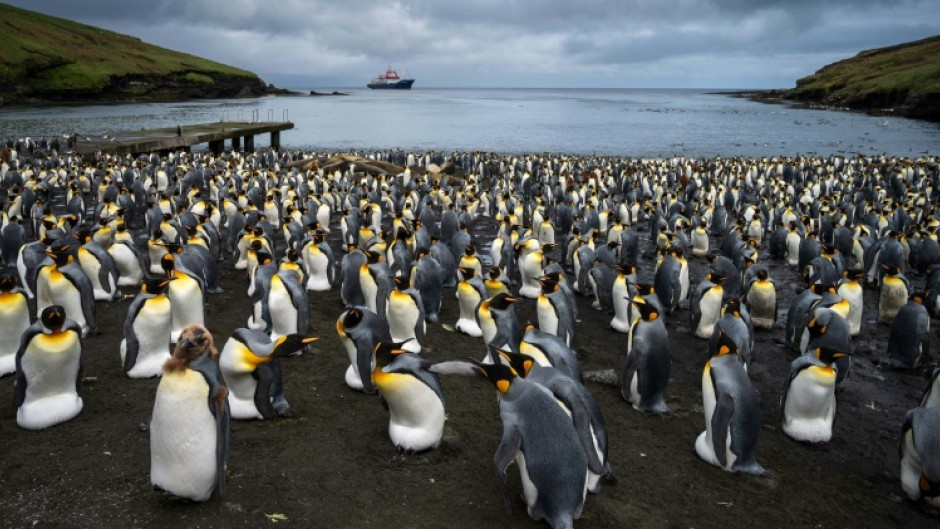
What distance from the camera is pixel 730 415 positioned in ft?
17.3

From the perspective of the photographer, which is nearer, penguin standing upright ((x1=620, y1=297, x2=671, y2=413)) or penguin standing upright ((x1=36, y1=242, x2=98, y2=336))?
penguin standing upright ((x1=620, y1=297, x2=671, y2=413))

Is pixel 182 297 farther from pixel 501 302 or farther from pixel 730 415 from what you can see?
pixel 730 415

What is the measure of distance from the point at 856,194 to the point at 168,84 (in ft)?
345

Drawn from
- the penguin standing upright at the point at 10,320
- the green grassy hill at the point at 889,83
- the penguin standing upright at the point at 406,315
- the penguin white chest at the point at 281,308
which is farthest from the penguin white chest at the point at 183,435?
the green grassy hill at the point at 889,83

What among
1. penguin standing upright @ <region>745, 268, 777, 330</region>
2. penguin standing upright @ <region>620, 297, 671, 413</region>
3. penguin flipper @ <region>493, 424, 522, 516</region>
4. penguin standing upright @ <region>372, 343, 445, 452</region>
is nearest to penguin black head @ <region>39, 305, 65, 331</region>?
penguin standing upright @ <region>372, 343, 445, 452</region>

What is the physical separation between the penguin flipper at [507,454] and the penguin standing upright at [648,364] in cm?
285

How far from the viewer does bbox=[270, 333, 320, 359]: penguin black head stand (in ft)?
14.4

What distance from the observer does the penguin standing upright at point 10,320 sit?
18.9 feet

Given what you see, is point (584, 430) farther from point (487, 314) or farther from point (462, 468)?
point (487, 314)

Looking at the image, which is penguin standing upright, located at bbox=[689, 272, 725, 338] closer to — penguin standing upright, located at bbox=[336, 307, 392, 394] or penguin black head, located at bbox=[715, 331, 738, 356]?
penguin black head, located at bbox=[715, 331, 738, 356]

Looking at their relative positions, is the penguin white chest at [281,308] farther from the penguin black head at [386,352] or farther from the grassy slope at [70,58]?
the grassy slope at [70,58]

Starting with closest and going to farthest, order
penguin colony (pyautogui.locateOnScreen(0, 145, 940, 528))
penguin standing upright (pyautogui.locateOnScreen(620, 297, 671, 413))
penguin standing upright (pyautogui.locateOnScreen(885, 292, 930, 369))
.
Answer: penguin colony (pyautogui.locateOnScreen(0, 145, 940, 528)) → penguin standing upright (pyautogui.locateOnScreen(620, 297, 671, 413)) → penguin standing upright (pyautogui.locateOnScreen(885, 292, 930, 369))

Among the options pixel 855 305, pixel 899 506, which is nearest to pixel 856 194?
pixel 855 305

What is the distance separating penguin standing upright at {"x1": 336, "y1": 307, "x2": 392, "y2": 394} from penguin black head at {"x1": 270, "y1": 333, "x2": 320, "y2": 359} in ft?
3.62
